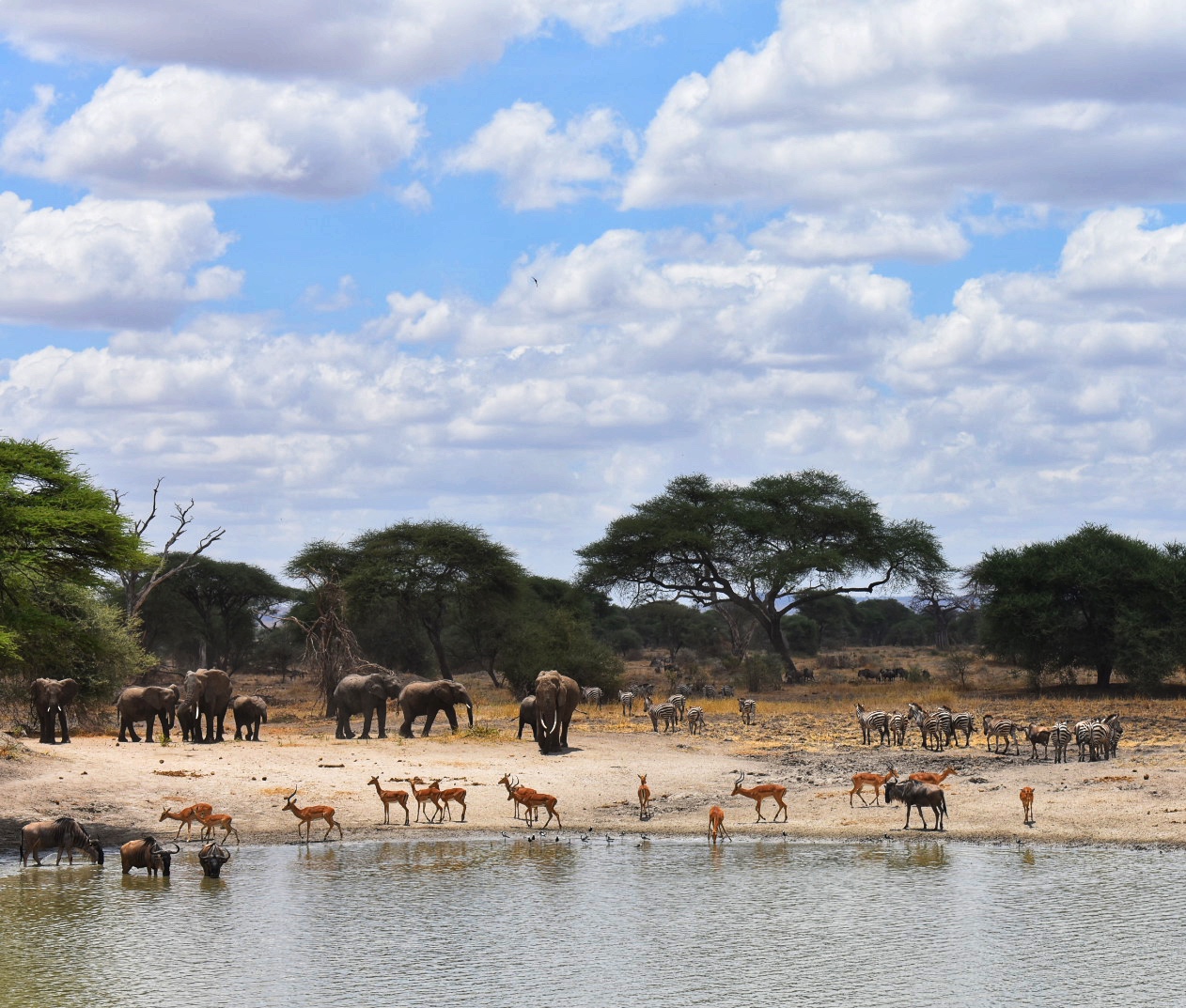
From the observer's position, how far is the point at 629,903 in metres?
17.4

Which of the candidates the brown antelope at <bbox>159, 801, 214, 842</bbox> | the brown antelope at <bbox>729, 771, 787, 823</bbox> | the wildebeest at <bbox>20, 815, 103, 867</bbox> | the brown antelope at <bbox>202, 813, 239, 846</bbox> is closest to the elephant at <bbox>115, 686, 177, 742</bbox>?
the brown antelope at <bbox>159, 801, 214, 842</bbox>

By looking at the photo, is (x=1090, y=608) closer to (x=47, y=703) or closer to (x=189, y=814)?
(x=47, y=703)

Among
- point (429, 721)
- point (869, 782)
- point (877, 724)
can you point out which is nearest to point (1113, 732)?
point (877, 724)

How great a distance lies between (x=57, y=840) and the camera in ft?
64.2

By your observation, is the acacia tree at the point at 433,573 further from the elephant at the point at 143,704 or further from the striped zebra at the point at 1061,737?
the striped zebra at the point at 1061,737

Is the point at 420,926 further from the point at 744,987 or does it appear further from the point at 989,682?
the point at 989,682

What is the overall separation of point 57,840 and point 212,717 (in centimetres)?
1587

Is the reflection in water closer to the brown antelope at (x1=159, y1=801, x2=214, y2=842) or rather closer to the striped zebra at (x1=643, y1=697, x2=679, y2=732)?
the brown antelope at (x1=159, y1=801, x2=214, y2=842)

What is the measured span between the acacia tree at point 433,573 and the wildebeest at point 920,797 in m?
39.7

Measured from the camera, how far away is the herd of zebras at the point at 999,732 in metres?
28.7

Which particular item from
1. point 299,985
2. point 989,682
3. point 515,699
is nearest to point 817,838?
point 299,985

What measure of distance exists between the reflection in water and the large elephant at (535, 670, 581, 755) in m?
10.7

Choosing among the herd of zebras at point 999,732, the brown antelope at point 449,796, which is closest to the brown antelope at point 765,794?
the brown antelope at point 449,796

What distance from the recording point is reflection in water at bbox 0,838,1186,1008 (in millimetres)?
13828
